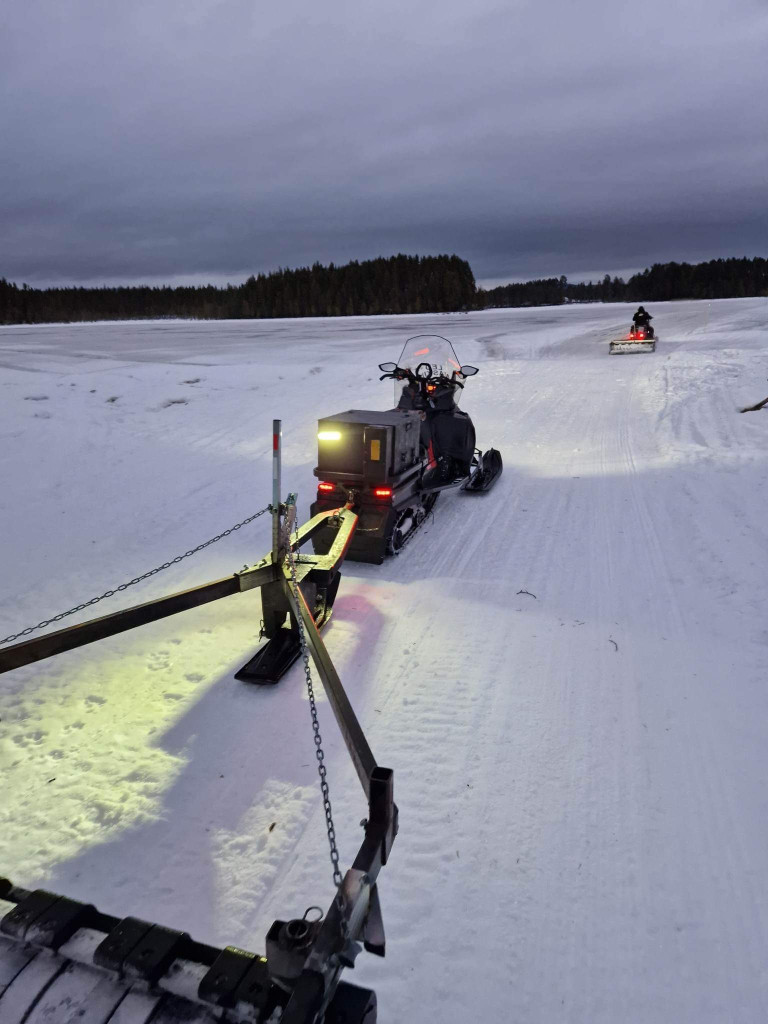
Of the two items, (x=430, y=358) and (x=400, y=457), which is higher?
(x=430, y=358)

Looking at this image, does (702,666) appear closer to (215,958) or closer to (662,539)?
(662,539)

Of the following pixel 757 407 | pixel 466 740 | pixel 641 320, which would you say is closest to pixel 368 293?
pixel 641 320

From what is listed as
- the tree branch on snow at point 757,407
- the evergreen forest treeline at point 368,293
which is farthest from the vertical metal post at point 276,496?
the evergreen forest treeline at point 368,293

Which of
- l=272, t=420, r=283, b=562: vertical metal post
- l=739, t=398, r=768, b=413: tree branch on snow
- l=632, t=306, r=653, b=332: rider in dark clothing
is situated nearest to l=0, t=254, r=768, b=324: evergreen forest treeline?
l=632, t=306, r=653, b=332: rider in dark clothing

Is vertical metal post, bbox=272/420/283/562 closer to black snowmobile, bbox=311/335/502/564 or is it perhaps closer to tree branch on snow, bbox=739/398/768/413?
black snowmobile, bbox=311/335/502/564

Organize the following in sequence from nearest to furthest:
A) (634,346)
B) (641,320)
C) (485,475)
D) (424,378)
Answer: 1. (424,378)
2. (485,475)
3. (634,346)
4. (641,320)

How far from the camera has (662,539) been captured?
6.52 metres

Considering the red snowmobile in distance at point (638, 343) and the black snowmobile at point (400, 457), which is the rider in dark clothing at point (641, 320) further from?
the black snowmobile at point (400, 457)

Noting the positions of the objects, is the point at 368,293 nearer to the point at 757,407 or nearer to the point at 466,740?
the point at 757,407

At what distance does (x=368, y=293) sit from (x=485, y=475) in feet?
238

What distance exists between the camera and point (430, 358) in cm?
837

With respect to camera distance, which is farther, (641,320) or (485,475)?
(641,320)

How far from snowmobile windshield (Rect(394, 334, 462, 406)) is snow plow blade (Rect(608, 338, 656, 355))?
1260cm

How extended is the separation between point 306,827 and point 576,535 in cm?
453
